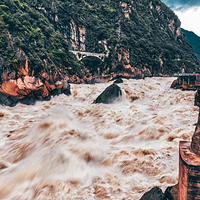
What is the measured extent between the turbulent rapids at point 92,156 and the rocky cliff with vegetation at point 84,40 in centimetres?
905

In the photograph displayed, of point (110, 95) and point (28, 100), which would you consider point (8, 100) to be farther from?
point (110, 95)

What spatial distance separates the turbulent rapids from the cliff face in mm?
10415

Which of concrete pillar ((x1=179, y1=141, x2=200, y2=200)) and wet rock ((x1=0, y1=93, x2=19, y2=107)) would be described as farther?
wet rock ((x1=0, y1=93, x2=19, y2=107))

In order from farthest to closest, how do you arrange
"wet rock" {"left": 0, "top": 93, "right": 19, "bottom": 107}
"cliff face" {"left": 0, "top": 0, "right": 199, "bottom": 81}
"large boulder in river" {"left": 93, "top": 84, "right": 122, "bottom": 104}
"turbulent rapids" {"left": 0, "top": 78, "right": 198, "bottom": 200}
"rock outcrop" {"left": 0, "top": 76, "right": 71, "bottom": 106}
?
"cliff face" {"left": 0, "top": 0, "right": 199, "bottom": 81} < "large boulder in river" {"left": 93, "top": 84, "right": 122, "bottom": 104} < "rock outcrop" {"left": 0, "top": 76, "right": 71, "bottom": 106} < "wet rock" {"left": 0, "top": 93, "right": 19, "bottom": 107} < "turbulent rapids" {"left": 0, "top": 78, "right": 198, "bottom": 200}

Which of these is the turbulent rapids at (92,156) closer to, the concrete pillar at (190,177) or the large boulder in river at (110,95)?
the concrete pillar at (190,177)

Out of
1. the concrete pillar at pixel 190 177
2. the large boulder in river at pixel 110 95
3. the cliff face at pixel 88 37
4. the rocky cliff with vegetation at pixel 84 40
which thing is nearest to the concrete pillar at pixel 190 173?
the concrete pillar at pixel 190 177

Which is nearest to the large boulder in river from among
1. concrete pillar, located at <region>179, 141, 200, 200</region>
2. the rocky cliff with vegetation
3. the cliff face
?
the rocky cliff with vegetation

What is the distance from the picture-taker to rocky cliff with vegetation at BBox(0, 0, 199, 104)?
69.6 feet

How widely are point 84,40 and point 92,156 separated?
39368mm

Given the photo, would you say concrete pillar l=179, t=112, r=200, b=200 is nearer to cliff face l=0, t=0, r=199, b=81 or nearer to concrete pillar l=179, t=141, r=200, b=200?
concrete pillar l=179, t=141, r=200, b=200

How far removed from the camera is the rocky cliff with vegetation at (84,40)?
69.6 feet

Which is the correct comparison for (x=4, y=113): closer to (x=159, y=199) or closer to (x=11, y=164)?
(x=11, y=164)

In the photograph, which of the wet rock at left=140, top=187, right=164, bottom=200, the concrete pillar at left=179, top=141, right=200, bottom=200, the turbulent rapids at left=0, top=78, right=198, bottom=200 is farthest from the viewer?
the turbulent rapids at left=0, top=78, right=198, bottom=200

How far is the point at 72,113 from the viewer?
18.2m
